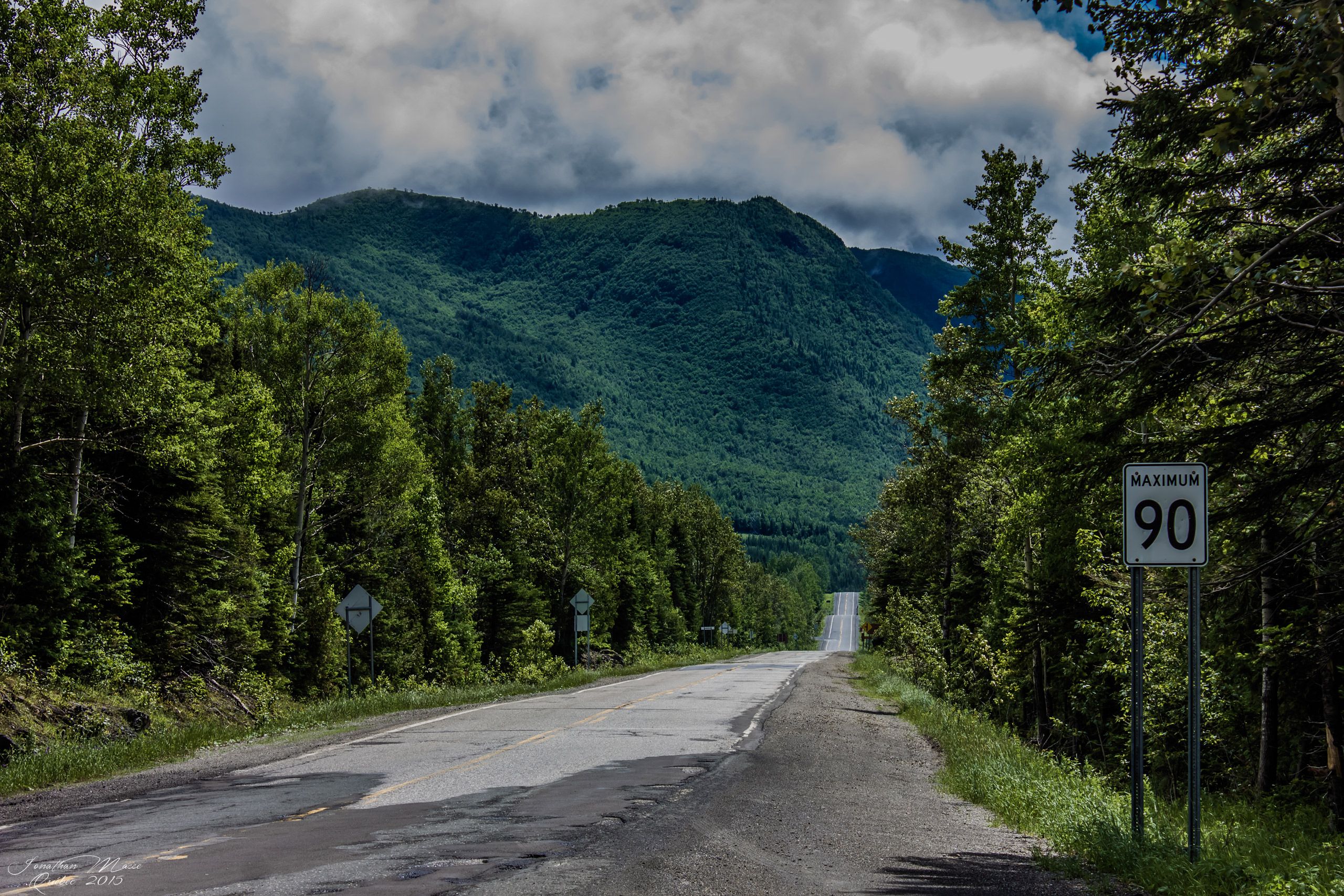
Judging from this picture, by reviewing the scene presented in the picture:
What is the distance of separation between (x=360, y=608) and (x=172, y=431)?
6500 mm

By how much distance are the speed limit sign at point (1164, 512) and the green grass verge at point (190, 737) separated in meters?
11.3

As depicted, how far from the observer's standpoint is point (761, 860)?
23.8ft

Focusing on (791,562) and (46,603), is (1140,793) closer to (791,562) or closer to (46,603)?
(46,603)

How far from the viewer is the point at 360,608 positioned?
78.5ft

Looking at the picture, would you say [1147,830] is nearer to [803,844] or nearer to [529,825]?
[803,844]

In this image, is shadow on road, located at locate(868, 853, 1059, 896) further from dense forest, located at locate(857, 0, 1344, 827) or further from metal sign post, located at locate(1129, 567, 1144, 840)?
dense forest, located at locate(857, 0, 1344, 827)

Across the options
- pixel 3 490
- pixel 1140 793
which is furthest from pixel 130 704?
pixel 1140 793

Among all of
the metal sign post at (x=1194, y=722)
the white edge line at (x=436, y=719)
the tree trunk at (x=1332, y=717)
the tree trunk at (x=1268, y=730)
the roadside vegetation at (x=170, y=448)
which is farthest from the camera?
the roadside vegetation at (x=170, y=448)

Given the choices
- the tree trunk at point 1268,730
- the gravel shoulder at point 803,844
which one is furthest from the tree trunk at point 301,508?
the tree trunk at point 1268,730

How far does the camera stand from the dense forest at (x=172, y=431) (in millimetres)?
16750

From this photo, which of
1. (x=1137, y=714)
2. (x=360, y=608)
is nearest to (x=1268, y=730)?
(x=1137, y=714)

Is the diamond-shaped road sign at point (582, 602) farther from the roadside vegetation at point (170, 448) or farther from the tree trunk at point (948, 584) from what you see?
the tree trunk at point (948, 584)

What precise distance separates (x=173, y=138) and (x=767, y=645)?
377ft

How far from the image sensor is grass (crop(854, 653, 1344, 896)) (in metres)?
6.54
